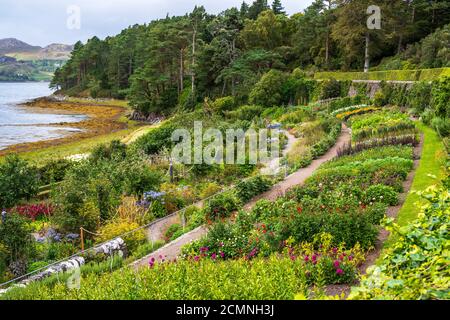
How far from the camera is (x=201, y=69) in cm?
4981

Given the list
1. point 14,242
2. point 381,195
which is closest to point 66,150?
point 14,242

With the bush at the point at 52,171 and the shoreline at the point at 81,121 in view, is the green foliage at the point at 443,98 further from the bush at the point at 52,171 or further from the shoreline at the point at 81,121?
the shoreline at the point at 81,121

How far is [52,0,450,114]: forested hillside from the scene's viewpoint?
1557 inches

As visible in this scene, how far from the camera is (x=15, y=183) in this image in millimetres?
16562

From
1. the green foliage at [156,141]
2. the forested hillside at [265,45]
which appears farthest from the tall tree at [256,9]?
the green foliage at [156,141]

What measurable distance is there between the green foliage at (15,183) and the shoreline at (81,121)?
16592 mm

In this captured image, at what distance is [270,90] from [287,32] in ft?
63.9

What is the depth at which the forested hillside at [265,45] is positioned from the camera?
3954 centimetres

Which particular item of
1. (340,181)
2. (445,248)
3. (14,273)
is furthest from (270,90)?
(445,248)

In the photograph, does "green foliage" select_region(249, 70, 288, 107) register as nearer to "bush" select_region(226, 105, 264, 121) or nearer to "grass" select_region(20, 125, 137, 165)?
"bush" select_region(226, 105, 264, 121)

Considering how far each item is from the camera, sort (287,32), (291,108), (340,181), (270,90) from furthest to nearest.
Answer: (287,32), (270,90), (291,108), (340,181)

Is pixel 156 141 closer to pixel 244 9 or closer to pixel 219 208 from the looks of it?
pixel 219 208

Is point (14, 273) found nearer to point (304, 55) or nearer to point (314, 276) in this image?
point (314, 276)

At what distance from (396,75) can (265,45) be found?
2287 centimetres
